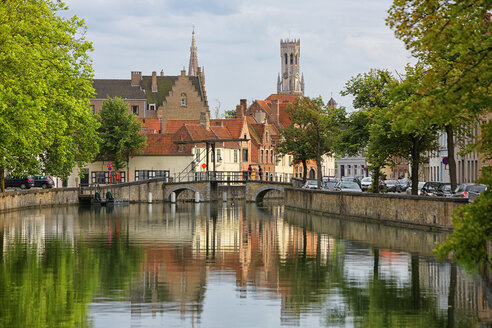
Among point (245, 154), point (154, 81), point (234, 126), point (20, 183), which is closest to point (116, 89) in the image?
point (154, 81)

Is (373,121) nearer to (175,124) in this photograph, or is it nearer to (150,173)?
(150,173)


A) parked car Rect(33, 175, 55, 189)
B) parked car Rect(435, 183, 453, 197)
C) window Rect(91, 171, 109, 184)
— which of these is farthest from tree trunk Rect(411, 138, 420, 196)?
window Rect(91, 171, 109, 184)

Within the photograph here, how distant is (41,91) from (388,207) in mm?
19640

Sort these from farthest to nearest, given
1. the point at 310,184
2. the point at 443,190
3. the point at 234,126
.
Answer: the point at 234,126, the point at 310,184, the point at 443,190

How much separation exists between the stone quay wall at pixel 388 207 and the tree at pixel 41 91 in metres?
16.5

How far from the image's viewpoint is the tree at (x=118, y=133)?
3816 inches

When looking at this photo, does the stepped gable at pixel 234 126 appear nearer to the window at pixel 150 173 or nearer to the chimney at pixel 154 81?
the window at pixel 150 173

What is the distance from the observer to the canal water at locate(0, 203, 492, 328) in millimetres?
17953

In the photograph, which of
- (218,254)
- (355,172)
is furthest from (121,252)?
(355,172)

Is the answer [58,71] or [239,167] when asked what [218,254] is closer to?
[58,71]

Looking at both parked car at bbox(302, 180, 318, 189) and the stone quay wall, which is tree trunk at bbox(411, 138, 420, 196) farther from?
parked car at bbox(302, 180, 318, 189)

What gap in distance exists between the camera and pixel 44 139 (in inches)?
2112

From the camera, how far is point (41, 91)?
1981 inches

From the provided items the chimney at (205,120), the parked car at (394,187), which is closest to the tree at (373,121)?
the parked car at (394,187)
